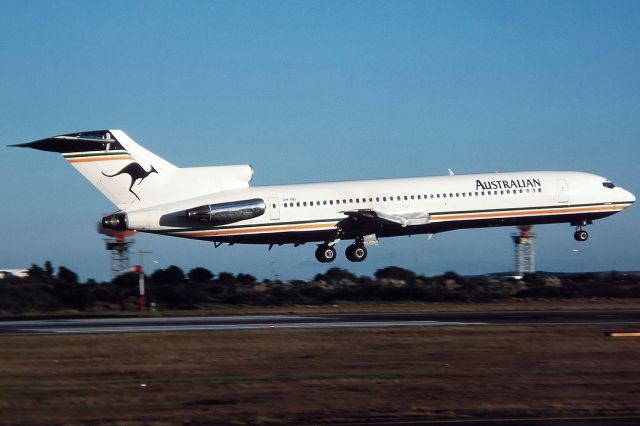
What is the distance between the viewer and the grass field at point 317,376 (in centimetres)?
1703

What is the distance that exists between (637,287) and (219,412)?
41102 millimetres

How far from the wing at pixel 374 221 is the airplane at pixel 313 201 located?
5 cm

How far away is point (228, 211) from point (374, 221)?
7144 millimetres

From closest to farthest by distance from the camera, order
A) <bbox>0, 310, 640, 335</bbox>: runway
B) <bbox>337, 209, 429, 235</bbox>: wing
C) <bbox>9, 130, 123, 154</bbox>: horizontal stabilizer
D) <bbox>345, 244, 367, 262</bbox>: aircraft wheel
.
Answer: <bbox>0, 310, 640, 335</bbox>: runway
<bbox>9, 130, 123, 154</bbox>: horizontal stabilizer
<bbox>337, 209, 429, 235</bbox>: wing
<bbox>345, 244, 367, 262</bbox>: aircraft wheel

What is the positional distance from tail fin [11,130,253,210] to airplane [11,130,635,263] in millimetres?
46

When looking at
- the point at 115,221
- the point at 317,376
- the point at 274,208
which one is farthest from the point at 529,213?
the point at 317,376

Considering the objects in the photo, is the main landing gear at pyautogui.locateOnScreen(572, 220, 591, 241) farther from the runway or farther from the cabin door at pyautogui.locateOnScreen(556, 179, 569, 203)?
the runway

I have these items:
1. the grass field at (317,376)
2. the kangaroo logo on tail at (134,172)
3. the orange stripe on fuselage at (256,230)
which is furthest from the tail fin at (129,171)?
the grass field at (317,376)

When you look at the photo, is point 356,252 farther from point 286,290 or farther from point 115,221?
point 115,221

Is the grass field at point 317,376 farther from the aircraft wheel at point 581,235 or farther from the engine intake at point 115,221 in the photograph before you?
the aircraft wheel at point 581,235

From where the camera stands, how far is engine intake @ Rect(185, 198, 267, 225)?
1805 inches

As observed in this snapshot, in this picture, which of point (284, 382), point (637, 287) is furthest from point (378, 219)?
point (284, 382)

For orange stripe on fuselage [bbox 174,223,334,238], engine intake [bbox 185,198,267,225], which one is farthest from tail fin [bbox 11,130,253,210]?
orange stripe on fuselage [bbox 174,223,334,238]

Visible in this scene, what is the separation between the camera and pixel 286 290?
181 ft
